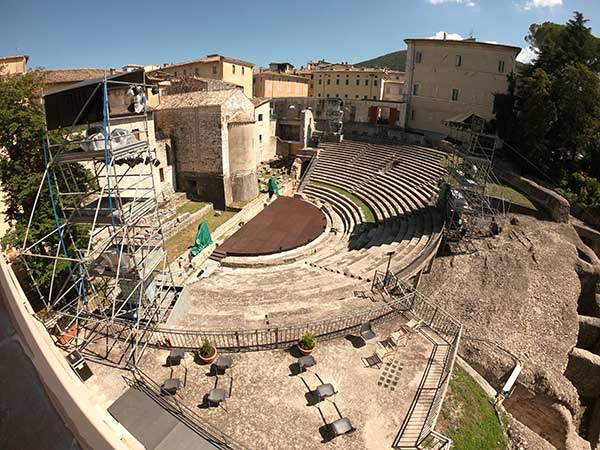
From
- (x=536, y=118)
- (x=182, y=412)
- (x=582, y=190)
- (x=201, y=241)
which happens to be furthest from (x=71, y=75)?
(x=582, y=190)

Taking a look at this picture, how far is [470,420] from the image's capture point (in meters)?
8.86

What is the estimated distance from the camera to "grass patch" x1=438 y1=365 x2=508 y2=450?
8.42 meters

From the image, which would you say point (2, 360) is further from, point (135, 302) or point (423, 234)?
point (423, 234)

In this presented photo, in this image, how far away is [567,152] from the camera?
28266 millimetres

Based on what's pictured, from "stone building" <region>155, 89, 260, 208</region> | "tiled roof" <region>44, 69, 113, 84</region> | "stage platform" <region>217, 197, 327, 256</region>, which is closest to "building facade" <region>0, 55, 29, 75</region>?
"tiled roof" <region>44, 69, 113, 84</region>

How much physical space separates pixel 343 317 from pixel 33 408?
9.50 meters

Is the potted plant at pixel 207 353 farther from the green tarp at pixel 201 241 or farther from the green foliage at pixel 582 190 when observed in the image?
the green foliage at pixel 582 190

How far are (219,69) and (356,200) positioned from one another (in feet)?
96.5

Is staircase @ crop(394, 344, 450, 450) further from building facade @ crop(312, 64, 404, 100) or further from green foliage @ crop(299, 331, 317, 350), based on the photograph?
building facade @ crop(312, 64, 404, 100)

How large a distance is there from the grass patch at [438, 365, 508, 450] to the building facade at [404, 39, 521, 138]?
102 ft

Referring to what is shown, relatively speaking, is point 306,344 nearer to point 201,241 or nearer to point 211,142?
point 201,241

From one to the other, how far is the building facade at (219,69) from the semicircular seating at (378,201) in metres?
19.0

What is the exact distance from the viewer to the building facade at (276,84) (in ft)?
170

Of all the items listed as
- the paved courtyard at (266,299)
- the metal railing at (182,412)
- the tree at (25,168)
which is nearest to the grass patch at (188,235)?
the paved courtyard at (266,299)
